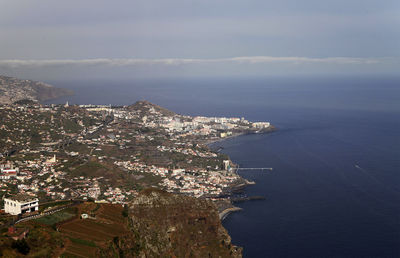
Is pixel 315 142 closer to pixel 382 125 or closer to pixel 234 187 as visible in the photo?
pixel 382 125

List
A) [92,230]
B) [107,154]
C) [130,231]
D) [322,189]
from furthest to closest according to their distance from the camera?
1. [107,154]
2. [322,189]
3. [130,231]
4. [92,230]

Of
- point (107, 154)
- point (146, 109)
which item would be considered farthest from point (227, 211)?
point (146, 109)

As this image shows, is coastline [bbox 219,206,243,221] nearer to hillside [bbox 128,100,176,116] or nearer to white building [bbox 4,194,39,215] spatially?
white building [bbox 4,194,39,215]

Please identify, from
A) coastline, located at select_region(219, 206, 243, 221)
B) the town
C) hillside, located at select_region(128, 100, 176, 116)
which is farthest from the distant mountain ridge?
coastline, located at select_region(219, 206, 243, 221)

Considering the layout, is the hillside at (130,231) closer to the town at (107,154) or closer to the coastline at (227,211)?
the coastline at (227,211)

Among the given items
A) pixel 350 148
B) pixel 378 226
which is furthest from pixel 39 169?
pixel 350 148

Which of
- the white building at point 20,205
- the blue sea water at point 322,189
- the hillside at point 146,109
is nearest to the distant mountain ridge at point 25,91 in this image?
the hillside at point 146,109

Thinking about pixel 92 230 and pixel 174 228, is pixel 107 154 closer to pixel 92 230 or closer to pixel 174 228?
pixel 174 228
